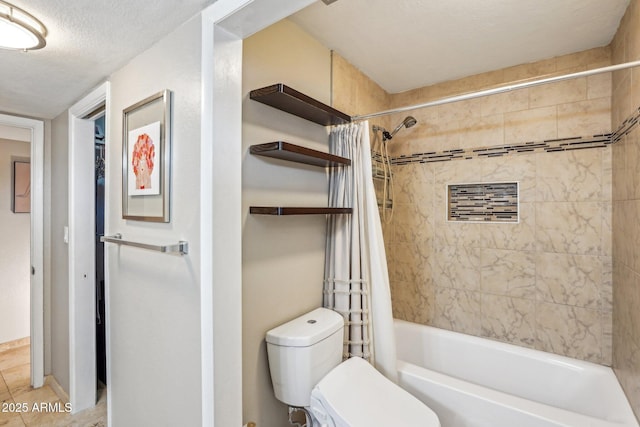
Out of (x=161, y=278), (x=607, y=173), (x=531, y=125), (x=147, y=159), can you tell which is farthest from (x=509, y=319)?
(x=147, y=159)

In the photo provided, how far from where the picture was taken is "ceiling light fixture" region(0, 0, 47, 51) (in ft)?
3.86

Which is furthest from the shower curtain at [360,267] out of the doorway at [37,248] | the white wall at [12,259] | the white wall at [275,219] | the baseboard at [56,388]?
the white wall at [12,259]

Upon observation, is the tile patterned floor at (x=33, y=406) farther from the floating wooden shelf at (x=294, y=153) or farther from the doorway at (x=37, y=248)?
the floating wooden shelf at (x=294, y=153)

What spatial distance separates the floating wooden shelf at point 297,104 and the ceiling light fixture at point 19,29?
869 mm

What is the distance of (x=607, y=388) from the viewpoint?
165 cm

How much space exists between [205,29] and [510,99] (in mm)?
2023

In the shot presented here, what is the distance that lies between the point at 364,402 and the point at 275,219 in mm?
932

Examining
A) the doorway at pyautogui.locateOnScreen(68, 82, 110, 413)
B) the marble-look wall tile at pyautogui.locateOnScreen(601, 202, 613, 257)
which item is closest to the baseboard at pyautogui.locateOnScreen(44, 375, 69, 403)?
the doorway at pyautogui.locateOnScreen(68, 82, 110, 413)

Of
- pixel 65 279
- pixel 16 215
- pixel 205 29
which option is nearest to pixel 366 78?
pixel 205 29

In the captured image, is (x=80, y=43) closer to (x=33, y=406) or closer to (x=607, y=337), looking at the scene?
(x=33, y=406)

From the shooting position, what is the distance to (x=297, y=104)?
1.54 m

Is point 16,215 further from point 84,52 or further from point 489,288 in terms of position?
point 489,288

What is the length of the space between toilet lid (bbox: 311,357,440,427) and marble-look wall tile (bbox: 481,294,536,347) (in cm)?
111

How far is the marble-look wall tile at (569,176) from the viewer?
1.92 metres
